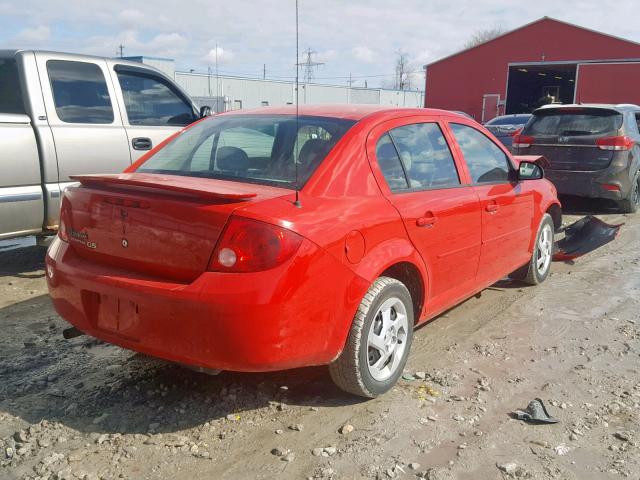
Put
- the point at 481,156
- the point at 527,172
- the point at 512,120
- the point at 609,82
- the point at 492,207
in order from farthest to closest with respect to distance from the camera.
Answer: the point at 609,82, the point at 512,120, the point at 527,172, the point at 481,156, the point at 492,207

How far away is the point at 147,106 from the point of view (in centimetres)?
649

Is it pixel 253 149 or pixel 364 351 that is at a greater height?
pixel 253 149

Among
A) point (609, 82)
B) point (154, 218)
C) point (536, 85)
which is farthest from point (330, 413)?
point (536, 85)

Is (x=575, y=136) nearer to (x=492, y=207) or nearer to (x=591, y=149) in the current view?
(x=591, y=149)

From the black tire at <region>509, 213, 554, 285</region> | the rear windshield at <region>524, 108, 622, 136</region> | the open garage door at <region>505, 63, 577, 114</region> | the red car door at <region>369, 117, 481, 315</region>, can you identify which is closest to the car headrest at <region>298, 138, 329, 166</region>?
the red car door at <region>369, 117, 481, 315</region>

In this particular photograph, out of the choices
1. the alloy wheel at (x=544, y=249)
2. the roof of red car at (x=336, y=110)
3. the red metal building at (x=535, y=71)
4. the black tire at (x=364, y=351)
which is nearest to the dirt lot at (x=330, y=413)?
the black tire at (x=364, y=351)

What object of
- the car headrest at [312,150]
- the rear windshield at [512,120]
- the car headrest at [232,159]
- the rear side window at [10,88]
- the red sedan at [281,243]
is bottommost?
the red sedan at [281,243]

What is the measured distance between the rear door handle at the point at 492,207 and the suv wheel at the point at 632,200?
19.3 ft

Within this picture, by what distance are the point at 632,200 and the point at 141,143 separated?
7.50m

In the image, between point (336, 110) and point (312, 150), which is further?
point (336, 110)

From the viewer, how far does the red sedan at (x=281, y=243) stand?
2713mm

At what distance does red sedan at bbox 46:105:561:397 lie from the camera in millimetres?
2713

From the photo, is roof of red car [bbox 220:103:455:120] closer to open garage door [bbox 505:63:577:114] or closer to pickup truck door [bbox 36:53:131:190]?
pickup truck door [bbox 36:53:131:190]

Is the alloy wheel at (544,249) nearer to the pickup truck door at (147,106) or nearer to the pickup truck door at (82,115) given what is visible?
the pickup truck door at (147,106)
